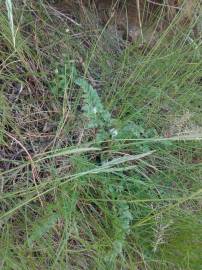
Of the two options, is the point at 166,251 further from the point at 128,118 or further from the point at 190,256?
the point at 128,118

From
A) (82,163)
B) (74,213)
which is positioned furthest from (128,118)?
(74,213)

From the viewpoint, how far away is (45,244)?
105 cm

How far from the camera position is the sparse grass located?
3.46 ft

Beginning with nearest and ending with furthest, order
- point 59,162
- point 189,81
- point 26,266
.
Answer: point 26,266, point 59,162, point 189,81

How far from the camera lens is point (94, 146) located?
114 cm

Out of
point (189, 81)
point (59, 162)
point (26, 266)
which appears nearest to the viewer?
point (26, 266)

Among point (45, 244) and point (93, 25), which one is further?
point (93, 25)

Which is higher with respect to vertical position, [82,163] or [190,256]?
[82,163]

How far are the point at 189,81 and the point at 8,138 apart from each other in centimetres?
57

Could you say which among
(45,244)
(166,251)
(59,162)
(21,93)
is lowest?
(166,251)

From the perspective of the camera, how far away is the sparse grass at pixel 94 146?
1056 millimetres

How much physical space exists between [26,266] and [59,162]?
280 millimetres

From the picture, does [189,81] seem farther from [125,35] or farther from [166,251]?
[166,251]

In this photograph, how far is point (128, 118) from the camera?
1.16 meters
